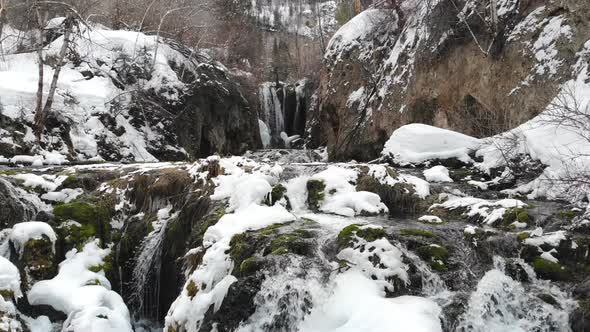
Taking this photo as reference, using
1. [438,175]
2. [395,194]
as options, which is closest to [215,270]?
[395,194]

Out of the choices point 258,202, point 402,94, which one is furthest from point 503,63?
point 258,202

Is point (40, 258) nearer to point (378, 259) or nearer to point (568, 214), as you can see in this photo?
point (378, 259)

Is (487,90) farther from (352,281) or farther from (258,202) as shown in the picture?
(352,281)

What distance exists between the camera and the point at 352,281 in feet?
15.8

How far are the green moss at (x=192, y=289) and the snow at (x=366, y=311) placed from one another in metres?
1.27

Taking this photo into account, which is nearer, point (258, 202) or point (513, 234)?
point (513, 234)

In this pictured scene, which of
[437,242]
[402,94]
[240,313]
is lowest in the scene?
[240,313]

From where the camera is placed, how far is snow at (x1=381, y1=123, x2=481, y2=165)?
1002 centimetres

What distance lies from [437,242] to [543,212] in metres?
1.99

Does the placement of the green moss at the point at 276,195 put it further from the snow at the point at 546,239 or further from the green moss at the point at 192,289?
the snow at the point at 546,239

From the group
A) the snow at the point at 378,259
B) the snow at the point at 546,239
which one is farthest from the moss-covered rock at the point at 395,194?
the snow at the point at 378,259

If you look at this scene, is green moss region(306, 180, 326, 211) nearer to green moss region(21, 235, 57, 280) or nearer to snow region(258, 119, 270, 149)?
green moss region(21, 235, 57, 280)

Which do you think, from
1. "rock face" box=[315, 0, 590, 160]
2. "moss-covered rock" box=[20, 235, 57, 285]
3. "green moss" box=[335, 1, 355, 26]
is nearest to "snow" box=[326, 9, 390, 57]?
"rock face" box=[315, 0, 590, 160]

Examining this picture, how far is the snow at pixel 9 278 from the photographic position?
556cm
